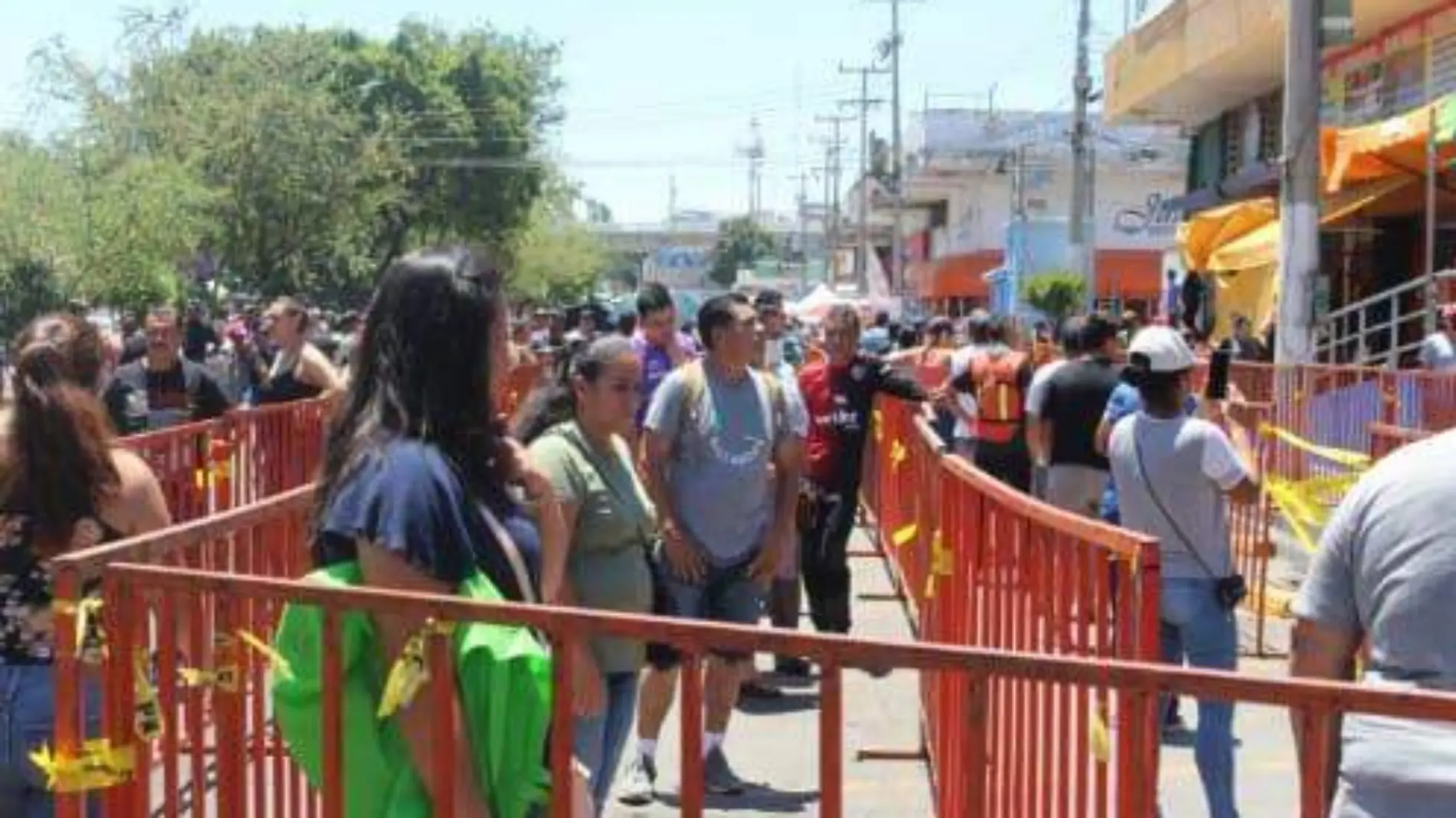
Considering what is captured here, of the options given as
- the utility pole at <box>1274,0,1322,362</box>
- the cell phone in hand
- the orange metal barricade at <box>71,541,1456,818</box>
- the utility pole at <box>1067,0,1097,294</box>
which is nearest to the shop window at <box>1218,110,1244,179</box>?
the utility pole at <box>1067,0,1097,294</box>

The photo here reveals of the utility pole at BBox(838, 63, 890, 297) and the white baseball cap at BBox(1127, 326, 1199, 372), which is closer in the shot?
the white baseball cap at BBox(1127, 326, 1199, 372)

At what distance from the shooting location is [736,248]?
147 meters

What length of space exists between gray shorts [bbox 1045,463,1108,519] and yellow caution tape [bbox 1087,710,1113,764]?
4.80m

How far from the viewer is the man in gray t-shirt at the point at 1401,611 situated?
111 inches

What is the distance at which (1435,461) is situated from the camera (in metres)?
2.90

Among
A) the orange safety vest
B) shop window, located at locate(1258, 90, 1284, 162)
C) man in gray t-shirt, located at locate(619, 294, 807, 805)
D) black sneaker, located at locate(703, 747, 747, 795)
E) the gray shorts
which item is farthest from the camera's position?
shop window, located at locate(1258, 90, 1284, 162)

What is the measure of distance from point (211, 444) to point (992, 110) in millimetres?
65104

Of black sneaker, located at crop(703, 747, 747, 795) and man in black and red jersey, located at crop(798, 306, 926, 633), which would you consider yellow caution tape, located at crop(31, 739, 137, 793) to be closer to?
black sneaker, located at crop(703, 747, 747, 795)

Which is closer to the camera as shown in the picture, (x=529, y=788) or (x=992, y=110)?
(x=529, y=788)

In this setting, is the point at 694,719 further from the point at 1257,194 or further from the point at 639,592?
the point at 1257,194

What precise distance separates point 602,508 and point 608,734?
621mm

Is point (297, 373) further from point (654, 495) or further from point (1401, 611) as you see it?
point (1401, 611)

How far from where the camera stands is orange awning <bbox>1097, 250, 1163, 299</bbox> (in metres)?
56.6

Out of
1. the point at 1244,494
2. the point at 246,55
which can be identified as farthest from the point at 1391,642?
the point at 246,55
